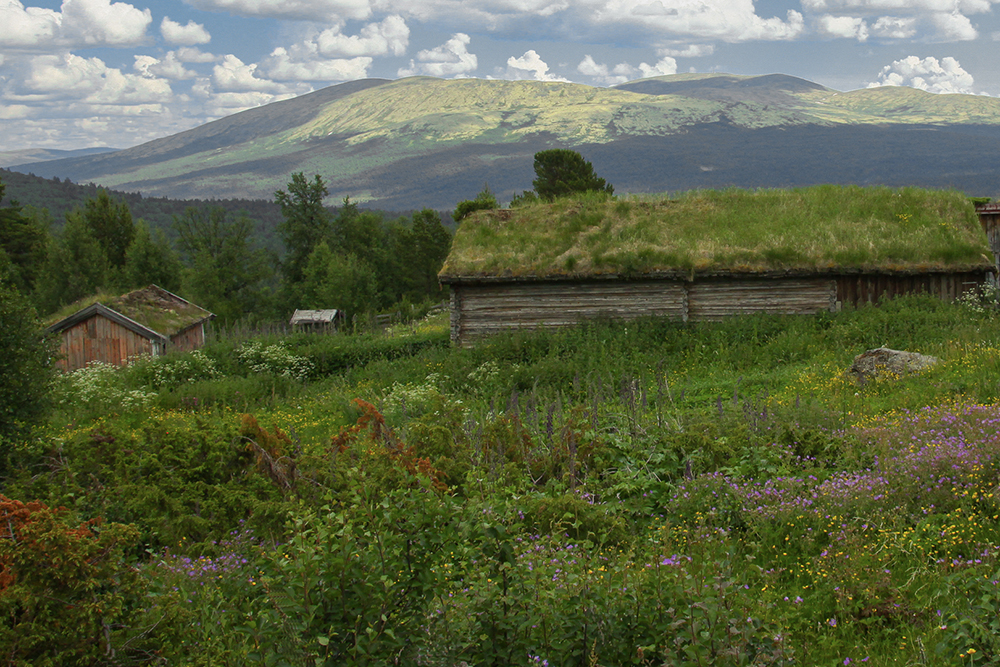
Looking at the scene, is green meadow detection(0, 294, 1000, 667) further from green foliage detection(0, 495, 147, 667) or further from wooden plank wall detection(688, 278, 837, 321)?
wooden plank wall detection(688, 278, 837, 321)

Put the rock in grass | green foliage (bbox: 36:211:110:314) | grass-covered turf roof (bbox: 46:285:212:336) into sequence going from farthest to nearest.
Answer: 1. green foliage (bbox: 36:211:110:314)
2. grass-covered turf roof (bbox: 46:285:212:336)
3. the rock in grass

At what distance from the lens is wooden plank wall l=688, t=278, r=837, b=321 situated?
678 inches

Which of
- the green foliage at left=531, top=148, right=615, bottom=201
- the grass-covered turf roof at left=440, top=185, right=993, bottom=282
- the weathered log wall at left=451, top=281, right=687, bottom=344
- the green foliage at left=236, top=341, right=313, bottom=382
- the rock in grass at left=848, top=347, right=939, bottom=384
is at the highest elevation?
the green foliage at left=531, top=148, right=615, bottom=201

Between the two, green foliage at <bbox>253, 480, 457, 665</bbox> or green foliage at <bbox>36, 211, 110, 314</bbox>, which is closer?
green foliage at <bbox>253, 480, 457, 665</bbox>

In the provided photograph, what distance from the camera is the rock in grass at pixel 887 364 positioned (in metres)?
10.9

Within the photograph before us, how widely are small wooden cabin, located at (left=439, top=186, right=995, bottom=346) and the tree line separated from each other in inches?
1111

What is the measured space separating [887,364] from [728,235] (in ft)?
24.9

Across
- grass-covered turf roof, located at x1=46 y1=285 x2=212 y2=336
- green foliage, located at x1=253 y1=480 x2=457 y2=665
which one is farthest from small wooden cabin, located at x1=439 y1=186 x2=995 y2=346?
green foliage, located at x1=253 y1=480 x2=457 y2=665

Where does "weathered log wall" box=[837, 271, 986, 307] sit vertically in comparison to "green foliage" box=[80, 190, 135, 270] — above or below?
below

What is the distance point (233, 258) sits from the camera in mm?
58156

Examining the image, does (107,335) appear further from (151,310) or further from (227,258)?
(227,258)

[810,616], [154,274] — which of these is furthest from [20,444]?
[154,274]

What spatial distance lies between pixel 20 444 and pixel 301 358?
38.2 ft

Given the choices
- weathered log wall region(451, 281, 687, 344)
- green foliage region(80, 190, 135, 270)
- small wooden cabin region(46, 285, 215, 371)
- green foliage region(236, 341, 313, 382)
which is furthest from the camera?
green foliage region(80, 190, 135, 270)
